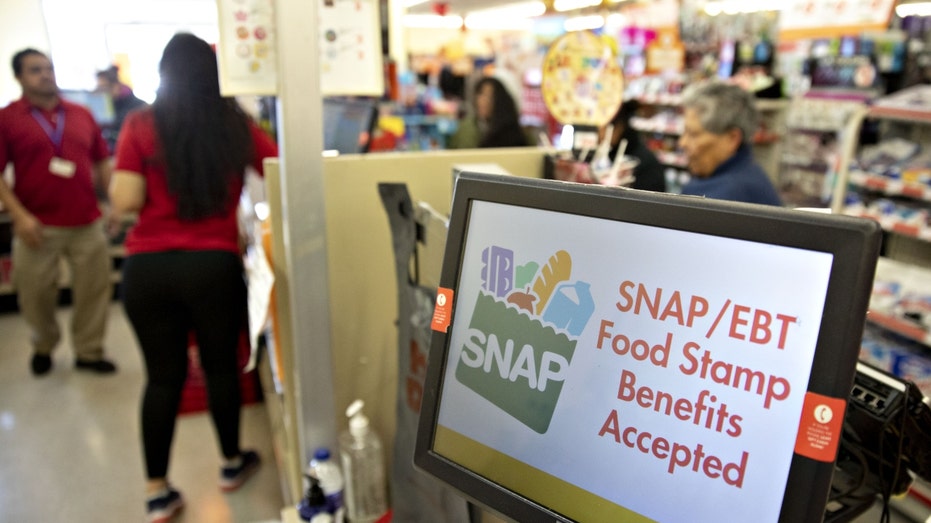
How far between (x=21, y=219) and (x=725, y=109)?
11.4 feet

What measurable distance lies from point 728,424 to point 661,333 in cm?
11

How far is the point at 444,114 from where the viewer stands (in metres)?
6.54

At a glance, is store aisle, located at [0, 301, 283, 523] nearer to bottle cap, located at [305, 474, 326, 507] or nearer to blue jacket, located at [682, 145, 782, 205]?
bottle cap, located at [305, 474, 326, 507]

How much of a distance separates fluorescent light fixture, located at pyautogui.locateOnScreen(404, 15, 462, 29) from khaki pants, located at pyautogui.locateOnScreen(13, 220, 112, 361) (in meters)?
12.7

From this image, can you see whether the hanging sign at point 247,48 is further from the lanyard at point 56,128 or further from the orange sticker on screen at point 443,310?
the lanyard at point 56,128

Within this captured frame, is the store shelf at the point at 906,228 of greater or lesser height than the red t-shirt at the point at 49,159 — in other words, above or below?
below

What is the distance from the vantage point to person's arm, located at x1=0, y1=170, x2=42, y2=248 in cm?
328

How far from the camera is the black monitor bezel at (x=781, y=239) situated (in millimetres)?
548

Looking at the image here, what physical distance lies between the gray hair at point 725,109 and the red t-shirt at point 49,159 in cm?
328

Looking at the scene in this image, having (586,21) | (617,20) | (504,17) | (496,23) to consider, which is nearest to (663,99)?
(617,20)

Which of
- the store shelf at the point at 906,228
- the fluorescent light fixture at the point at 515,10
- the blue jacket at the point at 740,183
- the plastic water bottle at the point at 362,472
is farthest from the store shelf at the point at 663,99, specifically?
the fluorescent light fixture at the point at 515,10

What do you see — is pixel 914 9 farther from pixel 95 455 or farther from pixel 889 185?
pixel 95 455

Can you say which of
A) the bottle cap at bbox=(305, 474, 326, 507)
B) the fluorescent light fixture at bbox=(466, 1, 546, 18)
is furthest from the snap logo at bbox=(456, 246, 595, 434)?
the fluorescent light fixture at bbox=(466, 1, 546, 18)

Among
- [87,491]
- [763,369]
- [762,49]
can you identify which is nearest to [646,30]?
[762,49]
